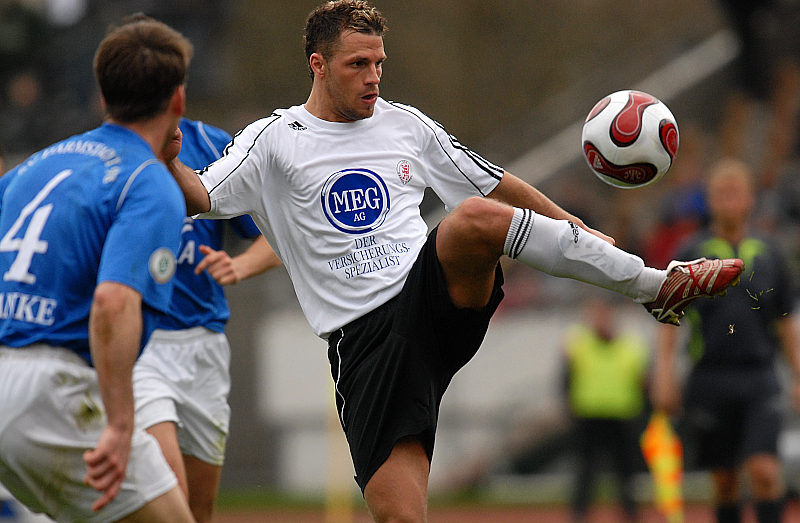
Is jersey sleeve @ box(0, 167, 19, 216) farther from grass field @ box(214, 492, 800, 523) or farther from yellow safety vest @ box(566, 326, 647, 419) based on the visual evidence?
grass field @ box(214, 492, 800, 523)

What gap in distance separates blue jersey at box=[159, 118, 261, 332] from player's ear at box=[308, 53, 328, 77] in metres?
1.05

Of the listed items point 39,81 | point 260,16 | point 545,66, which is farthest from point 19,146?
point 545,66

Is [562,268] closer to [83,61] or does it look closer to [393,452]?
[393,452]

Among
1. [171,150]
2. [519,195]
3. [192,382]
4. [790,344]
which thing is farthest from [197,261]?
[790,344]

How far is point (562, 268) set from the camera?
15.3 ft

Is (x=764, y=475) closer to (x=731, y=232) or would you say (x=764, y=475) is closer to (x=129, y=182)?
(x=731, y=232)

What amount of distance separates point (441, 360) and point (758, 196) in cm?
1108

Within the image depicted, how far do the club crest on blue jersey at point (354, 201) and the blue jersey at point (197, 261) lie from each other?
115 cm

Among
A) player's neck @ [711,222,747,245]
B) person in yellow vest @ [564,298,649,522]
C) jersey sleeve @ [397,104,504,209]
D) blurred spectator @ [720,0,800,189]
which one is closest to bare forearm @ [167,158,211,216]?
jersey sleeve @ [397,104,504,209]

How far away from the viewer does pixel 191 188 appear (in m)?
4.90

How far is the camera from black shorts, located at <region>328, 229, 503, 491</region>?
4875 mm

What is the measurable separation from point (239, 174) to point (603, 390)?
7.76m

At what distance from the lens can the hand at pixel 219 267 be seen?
577 centimetres

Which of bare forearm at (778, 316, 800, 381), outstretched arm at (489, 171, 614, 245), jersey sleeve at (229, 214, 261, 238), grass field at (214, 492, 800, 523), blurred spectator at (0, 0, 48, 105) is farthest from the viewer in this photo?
blurred spectator at (0, 0, 48, 105)
